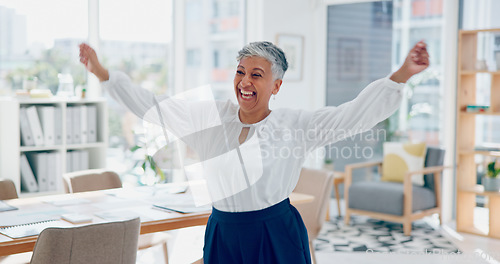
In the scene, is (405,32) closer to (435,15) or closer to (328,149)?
(435,15)

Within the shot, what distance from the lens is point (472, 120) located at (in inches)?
214

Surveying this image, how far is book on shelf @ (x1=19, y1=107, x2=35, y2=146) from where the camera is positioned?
169 inches

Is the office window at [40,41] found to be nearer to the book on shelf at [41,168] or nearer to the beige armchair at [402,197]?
the book on shelf at [41,168]

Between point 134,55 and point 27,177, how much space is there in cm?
162

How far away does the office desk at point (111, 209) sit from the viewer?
7.80ft

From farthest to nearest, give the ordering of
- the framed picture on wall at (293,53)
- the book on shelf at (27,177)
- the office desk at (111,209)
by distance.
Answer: the framed picture on wall at (293,53) → the book on shelf at (27,177) → the office desk at (111,209)

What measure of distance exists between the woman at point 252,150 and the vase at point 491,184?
12.8 feet

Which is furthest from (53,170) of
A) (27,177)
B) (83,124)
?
(83,124)

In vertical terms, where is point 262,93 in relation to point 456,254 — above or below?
above

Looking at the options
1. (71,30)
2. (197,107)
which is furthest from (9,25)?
(197,107)

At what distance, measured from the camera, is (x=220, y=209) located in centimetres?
187

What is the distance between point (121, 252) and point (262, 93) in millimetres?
943

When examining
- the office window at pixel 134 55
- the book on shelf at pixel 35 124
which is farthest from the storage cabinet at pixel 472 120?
the book on shelf at pixel 35 124

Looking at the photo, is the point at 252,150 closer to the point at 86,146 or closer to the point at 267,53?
the point at 267,53
